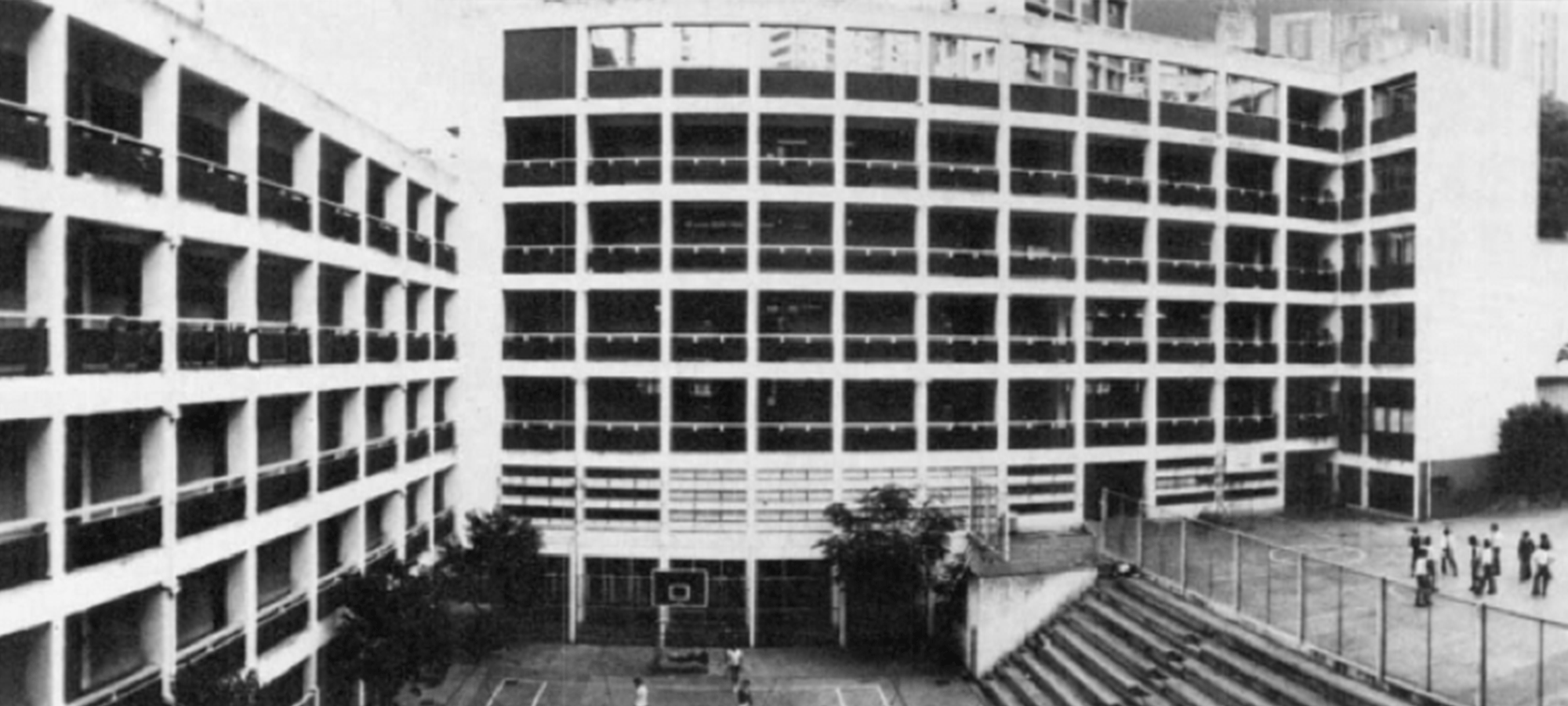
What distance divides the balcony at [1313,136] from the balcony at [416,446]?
31.0 meters

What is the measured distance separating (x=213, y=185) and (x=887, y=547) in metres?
17.7

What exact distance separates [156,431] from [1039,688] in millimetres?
19027

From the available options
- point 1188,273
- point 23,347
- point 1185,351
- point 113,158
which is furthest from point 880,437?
point 23,347

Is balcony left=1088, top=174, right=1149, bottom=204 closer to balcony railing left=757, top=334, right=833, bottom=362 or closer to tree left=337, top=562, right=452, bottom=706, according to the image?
balcony railing left=757, top=334, right=833, bottom=362

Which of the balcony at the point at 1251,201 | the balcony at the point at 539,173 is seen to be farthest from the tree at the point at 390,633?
the balcony at the point at 1251,201

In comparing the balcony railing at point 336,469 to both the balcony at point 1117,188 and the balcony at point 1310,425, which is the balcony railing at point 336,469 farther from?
the balcony at point 1310,425

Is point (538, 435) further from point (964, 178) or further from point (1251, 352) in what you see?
point (1251, 352)

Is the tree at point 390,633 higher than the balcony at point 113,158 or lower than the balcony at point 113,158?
lower

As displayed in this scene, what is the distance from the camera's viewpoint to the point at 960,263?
31.6 meters

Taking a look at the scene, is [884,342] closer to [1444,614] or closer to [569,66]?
[569,66]

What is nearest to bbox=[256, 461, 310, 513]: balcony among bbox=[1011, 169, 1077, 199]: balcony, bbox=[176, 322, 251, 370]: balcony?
bbox=[176, 322, 251, 370]: balcony

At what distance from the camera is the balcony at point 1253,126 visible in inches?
1383

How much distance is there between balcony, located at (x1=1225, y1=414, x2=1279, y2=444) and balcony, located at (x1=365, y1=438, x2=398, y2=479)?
26.8 m

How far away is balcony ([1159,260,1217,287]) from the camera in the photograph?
33.9 m
